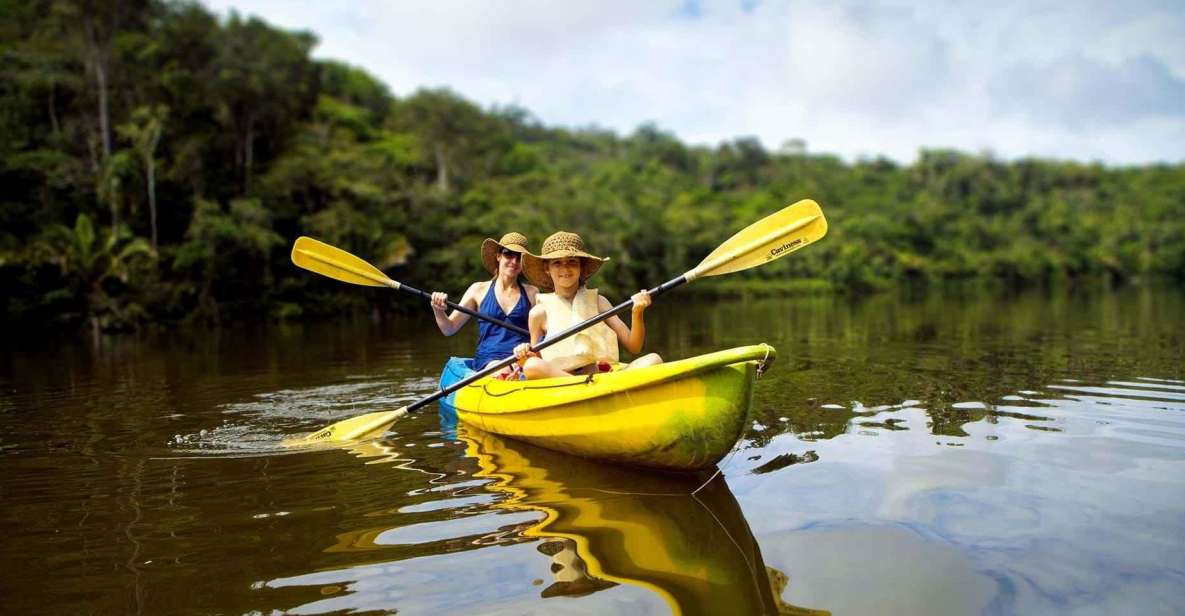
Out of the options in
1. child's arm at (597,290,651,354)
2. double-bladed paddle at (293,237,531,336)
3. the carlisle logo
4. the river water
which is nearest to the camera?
the river water

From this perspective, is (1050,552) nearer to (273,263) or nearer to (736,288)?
(273,263)

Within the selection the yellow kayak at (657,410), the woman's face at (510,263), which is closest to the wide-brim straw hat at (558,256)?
the woman's face at (510,263)

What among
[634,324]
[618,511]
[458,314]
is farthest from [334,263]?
[618,511]

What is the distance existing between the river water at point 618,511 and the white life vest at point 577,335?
59cm

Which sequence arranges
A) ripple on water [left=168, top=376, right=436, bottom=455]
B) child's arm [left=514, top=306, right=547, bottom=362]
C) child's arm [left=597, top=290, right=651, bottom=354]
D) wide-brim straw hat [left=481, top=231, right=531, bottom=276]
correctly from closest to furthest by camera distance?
child's arm [left=597, top=290, right=651, bottom=354] → child's arm [left=514, top=306, right=547, bottom=362] → ripple on water [left=168, top=376, right=436, bottom=455] → wide-brim straw hat [left=481, top=231, right=531, bottom=276]

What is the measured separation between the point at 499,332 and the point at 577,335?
143 centimetres

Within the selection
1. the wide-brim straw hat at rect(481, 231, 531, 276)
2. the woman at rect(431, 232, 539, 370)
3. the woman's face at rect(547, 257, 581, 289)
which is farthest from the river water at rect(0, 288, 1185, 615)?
the wide-brim straw hat at rect(481, 231, 531, 276)

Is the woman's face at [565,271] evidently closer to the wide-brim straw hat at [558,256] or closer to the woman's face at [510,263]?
the wide-brim straw hat at [558,256]

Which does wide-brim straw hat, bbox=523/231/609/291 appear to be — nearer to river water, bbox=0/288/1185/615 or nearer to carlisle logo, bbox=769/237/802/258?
carlisle logo, bbox=769/237/802/258

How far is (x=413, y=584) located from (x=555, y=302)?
7.37 ft

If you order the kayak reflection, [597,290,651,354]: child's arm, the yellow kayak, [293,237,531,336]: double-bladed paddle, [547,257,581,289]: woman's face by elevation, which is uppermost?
[293,237,531,336]: double-bladed paddle

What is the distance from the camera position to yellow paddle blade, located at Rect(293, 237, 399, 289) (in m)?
6.22

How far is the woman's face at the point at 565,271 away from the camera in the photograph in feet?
14.7

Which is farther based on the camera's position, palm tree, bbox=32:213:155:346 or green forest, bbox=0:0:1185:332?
green forest, bbox=0:0:1185:332
